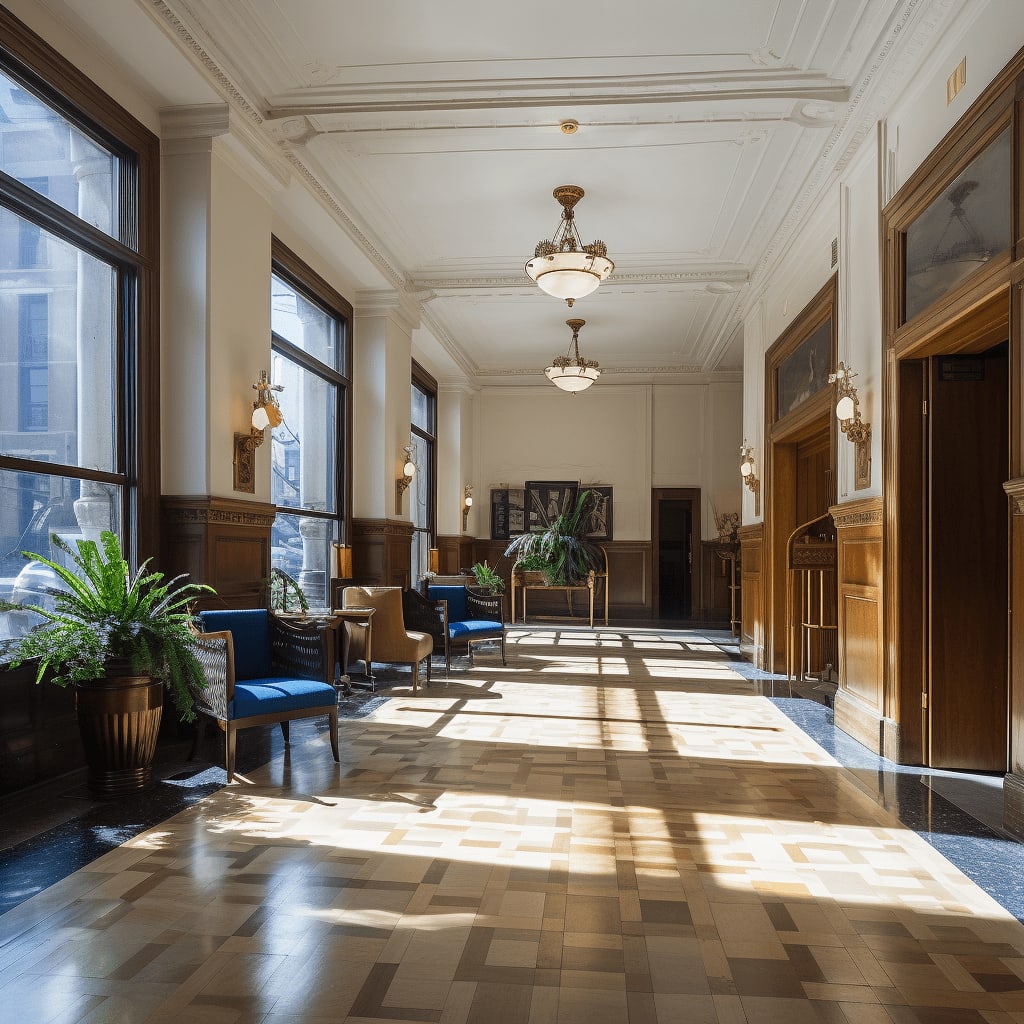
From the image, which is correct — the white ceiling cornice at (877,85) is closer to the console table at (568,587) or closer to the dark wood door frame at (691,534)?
the console table at (568,587)

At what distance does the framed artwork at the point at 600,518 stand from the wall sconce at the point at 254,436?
8972 millimetres

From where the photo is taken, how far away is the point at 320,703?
15.5 ft

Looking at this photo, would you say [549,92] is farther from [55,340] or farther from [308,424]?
[308,424]

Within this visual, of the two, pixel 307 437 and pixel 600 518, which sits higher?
pixel 307 437

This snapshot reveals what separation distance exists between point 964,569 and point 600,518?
9.83 metres

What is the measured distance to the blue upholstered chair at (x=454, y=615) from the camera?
322 inches

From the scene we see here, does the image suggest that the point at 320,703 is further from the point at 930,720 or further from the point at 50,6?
the point at 50,6

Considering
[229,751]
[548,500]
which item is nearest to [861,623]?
[229,751]

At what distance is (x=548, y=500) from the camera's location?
14.9m

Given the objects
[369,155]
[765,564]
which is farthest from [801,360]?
[369,155]

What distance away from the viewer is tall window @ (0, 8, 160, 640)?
4.28 m

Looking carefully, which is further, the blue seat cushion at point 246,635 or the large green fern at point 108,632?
the blue seat cushion at point 246,635

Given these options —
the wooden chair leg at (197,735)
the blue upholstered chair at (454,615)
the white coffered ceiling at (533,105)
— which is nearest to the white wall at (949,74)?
the white coffered ceiling at (533,105)

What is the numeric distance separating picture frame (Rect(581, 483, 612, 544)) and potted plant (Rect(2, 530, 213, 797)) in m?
10.7
